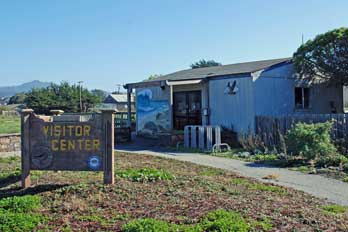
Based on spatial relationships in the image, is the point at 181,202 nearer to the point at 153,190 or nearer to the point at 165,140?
the point at 153,190

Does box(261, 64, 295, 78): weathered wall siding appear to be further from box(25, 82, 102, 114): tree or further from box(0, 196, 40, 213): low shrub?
box(25, 82, 102, 114): tree

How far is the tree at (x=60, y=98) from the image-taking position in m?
51.0

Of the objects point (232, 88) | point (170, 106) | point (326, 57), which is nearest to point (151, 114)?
point (170, 106)

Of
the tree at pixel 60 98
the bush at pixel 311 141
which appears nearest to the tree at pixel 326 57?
the bush at pixel 311 141

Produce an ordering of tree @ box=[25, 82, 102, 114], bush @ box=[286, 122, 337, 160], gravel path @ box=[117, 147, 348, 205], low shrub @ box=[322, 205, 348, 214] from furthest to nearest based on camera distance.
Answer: tree @ box=[25, 82, 102, 114] < bush @ box=[286, 122, 337, 160] < gravel path @ box=[117, 147, 348, 205] < low shrub @ box=[322, 205, 348, 214]

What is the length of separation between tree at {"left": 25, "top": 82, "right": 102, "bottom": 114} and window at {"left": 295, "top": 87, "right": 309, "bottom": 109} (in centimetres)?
3724

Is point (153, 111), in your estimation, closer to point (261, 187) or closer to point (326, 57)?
point (326, 57)

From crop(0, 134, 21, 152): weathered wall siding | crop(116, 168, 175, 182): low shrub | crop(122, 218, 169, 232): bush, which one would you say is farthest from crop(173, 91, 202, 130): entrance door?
crop(122, 218, 169, 232): bush

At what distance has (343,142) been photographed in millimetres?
11711

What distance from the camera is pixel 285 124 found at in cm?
1356

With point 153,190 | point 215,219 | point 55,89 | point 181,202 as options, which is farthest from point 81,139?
point 55,89

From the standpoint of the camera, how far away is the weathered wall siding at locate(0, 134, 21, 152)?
13.9 metres

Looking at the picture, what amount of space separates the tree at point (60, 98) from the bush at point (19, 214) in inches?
1761

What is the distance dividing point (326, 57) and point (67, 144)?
13.2m
